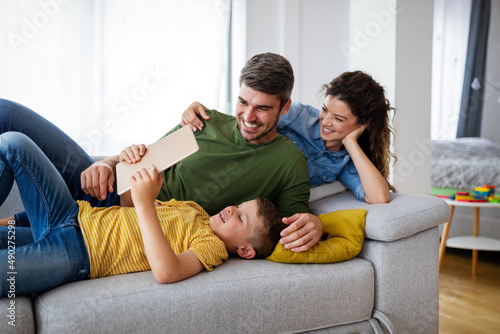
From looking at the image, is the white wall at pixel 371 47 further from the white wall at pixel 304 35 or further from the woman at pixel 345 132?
the woman at pixel 345 132

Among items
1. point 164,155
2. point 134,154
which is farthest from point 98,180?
point 164,155

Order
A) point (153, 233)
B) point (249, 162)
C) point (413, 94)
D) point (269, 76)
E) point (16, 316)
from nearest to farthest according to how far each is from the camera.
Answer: point (16, 316) < point (153, 233) < point (269, 76) < point (249, 162) < point (413, 94)

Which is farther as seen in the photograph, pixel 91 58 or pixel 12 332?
pixel 91 58

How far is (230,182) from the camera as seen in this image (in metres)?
1.75

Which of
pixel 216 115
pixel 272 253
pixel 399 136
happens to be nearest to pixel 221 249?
pixel 272 253

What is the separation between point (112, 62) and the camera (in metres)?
2.91

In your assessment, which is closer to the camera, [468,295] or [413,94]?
[468,295]

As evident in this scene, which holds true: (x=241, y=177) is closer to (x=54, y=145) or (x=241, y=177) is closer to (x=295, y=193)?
(x=295, y=193)

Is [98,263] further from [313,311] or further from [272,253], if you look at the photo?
[313,311]

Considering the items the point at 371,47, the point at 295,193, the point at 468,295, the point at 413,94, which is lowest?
the point at 468,295

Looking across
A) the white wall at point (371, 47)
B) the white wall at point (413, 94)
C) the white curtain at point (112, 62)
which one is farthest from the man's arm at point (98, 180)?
the white wall at point (413, 94)

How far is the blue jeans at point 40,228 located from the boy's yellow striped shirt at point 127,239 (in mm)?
31

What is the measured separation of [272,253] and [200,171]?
18.2 inches

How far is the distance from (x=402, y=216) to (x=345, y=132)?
50 cm
